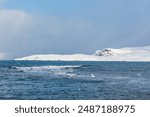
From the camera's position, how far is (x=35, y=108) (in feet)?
98.3

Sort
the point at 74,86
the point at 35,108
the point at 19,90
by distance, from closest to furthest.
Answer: the point at 35,108 → the point at 19,90 → the point at 74,86

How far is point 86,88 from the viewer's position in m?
69.6

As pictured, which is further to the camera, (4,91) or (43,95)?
(4,91)

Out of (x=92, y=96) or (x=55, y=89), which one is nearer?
(x=92, y=96)

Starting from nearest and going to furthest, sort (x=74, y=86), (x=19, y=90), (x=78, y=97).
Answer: (x=78, y=97), (x=19, y=90), (x=74, y=86)

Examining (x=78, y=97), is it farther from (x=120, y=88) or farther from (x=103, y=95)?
(x=120, y=88)

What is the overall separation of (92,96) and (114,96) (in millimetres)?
2875

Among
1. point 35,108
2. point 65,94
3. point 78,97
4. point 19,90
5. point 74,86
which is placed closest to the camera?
point 35,108

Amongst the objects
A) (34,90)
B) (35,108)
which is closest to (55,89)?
(34,90)

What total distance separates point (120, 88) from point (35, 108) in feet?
135

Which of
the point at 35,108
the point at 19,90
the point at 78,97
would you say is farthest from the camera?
the point at 19,90

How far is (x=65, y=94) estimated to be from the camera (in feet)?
203

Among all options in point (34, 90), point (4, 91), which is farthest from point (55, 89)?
point (4, 91)

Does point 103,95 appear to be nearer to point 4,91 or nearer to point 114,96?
point 114,96
